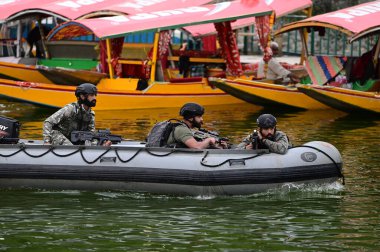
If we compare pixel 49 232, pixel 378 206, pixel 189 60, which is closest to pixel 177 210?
pixel 49 232

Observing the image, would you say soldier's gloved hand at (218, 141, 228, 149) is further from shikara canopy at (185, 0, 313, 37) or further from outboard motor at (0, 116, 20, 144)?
shikara canopy at (185, 0, 313, 37)

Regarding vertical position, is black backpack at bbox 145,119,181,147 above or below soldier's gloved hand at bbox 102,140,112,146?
above

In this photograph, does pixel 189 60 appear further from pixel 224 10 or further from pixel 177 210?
pixel 177 210

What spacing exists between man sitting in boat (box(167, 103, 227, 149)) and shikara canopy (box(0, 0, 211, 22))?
Answer: 14.5m

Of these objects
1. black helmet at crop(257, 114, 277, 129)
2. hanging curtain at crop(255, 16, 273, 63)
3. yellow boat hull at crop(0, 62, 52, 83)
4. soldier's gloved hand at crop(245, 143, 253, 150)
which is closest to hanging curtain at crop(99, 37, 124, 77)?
yellow boat hull at crop(0, 62, 52, 83)

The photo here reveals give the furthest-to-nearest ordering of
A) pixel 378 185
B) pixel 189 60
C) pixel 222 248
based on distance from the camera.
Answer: pixel 189 60 < pixel 378 185 < pixel 222 248

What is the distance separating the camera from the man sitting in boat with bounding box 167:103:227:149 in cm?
1317

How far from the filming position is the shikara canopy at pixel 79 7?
27.5 metres

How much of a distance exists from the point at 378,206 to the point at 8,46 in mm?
19336

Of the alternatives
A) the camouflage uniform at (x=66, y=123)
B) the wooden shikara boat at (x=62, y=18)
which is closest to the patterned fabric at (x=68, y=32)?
the wooden shikara boat at (x=62, y=18)

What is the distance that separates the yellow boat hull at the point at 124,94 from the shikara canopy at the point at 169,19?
4.57 feet

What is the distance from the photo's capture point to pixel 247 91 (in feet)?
78.5

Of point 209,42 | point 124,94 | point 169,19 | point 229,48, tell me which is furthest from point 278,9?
point 124,94

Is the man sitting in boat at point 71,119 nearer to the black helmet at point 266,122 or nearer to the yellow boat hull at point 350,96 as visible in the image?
the black helmet at point 266,122
